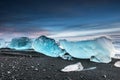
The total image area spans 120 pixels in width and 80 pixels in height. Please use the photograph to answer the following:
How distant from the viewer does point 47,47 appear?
294 inches

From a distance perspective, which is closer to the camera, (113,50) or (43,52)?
(113,50)

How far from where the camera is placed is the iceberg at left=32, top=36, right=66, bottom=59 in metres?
7.20

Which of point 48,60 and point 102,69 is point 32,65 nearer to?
point 48,60

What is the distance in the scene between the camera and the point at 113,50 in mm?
6953

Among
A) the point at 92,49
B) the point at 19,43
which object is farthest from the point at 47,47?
the point at 19,43

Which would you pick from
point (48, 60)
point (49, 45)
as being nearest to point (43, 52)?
point (49, 45)

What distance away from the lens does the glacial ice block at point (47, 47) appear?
7.21m

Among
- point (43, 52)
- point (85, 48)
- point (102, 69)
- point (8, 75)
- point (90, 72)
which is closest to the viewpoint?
point (8, 75)

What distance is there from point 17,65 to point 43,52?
1.68 m

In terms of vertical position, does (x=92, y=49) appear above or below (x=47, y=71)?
above

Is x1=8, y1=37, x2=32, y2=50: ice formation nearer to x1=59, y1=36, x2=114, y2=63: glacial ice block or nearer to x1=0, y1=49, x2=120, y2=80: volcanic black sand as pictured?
x1=59, y1=36, x2=114, y2=63: glacial ice block

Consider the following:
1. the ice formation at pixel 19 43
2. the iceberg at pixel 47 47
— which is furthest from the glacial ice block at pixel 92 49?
the ice formation at pixel 19 43

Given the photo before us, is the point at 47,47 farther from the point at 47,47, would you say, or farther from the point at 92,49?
the point at 92,49

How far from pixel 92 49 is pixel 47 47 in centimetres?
130
